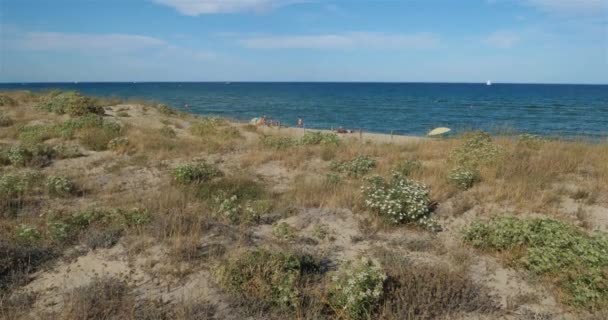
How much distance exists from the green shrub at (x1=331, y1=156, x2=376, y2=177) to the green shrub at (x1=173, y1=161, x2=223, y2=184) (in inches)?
131

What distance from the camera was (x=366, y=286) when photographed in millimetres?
4691

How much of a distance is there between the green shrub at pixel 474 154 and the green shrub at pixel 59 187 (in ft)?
31.6

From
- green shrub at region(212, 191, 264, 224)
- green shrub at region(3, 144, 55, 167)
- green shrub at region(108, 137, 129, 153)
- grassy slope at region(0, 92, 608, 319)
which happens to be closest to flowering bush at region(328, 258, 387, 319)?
grassy slope at region(0, 92, 608, 319)

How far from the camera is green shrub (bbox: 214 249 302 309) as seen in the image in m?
4.84

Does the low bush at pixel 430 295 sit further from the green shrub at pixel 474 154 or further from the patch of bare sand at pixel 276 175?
the green shrub at pixel 474 154

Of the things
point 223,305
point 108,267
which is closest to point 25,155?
point 108,267

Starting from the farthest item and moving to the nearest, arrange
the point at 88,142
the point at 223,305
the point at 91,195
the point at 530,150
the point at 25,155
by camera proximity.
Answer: the point at 88,142
the point at 530,150
the point at 25,155
the point at 91,195
the point at 223,305

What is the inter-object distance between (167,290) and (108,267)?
1.14 meters

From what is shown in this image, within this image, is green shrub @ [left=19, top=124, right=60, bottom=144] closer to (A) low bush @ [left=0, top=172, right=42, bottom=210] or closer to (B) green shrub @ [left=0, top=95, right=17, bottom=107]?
(A) low bush @ [left=0, top=172, right=42, bottom=210]

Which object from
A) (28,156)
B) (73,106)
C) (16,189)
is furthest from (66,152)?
(73,106)

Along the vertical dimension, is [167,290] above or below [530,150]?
below

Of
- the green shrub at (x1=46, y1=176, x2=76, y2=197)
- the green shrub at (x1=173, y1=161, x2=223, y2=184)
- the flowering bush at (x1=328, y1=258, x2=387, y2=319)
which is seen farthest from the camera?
the green shrub at (x1=173, y1=161, x2=223, y2=184)

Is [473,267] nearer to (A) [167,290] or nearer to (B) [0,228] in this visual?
(A) [167,290]

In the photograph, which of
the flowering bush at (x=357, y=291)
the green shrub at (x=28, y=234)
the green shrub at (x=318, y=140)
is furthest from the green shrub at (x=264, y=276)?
the green shrub at (x=318, y=140)
